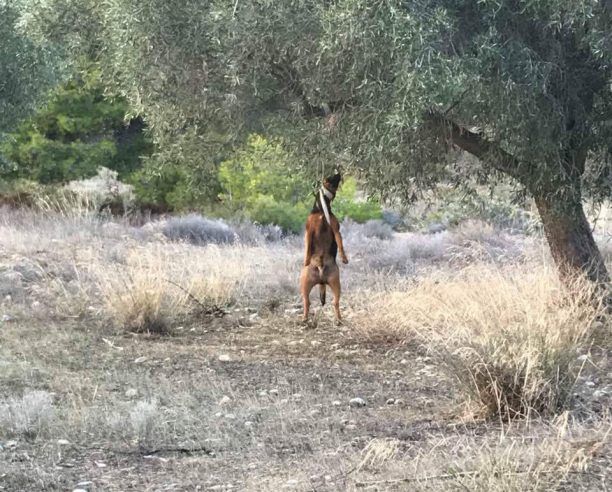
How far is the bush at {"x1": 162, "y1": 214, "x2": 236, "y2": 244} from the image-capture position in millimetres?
20953

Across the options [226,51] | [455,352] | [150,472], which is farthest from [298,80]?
[150,472]

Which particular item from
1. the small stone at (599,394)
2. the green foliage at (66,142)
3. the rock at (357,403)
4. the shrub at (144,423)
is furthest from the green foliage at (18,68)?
the green foliage at (66,142)

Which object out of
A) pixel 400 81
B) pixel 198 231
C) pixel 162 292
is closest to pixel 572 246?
pixel 400 81

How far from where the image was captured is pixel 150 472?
5.46m

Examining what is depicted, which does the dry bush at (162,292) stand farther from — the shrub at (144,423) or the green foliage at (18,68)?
the shrub at (144,423)

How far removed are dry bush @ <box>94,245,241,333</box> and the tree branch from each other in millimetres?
3719

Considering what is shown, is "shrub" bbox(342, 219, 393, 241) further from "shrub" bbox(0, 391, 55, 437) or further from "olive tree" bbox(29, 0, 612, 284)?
"shrub" bbox(0, 391, 55, 437)

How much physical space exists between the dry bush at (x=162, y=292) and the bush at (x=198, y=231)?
6.70m

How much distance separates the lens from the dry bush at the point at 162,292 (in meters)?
10.8

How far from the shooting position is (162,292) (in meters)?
10.9

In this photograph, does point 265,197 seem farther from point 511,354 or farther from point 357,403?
point 511,354

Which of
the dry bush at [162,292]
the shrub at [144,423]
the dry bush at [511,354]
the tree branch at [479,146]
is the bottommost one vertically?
the dry bush at [162,292]

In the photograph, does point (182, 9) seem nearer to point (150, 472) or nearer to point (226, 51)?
point (226, 51)

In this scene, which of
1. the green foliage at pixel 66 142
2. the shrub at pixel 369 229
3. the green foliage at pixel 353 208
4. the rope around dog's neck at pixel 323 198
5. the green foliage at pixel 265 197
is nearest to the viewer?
the rope around dog's neck at pixel 323 198
